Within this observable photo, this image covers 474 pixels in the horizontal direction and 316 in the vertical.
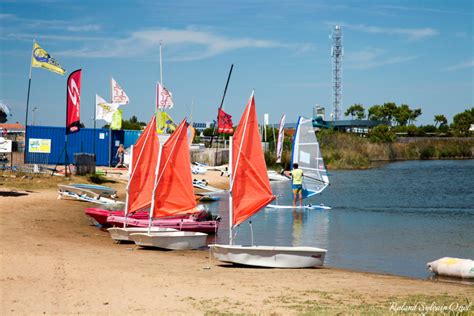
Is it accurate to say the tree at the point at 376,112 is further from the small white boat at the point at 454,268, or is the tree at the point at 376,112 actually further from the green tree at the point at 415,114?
the small white boat at the point at 454,268

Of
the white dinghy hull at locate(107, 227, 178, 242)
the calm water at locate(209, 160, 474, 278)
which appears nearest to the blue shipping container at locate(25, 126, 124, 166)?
the calm water at locate(209, 160, 474, 278)

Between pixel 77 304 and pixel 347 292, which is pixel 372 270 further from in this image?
pixel 77 304

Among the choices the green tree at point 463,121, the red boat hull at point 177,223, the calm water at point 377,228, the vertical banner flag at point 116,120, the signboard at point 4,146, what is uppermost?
the green tree at point 463,121

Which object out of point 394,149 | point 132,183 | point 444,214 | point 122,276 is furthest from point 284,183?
point 394,149

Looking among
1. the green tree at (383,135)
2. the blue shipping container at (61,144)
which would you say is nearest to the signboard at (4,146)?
the blue shipping container at (61,144)

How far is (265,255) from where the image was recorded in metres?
16.0

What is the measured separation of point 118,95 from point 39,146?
22.1 ft

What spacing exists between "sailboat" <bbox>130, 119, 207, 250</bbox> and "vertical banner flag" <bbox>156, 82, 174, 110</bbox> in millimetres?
23187

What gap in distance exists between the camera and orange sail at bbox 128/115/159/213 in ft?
69.1

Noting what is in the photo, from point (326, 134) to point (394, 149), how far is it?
64.3 ft

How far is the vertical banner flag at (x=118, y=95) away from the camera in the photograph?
42.9m

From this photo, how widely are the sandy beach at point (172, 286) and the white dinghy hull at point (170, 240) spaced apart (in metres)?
0.30

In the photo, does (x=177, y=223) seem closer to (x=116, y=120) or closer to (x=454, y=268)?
(x=454, y=268)

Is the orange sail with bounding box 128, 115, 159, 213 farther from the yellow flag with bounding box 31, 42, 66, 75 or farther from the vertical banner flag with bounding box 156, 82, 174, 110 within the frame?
the vertical banner flag with bounding box 156, 82, 174, 110
